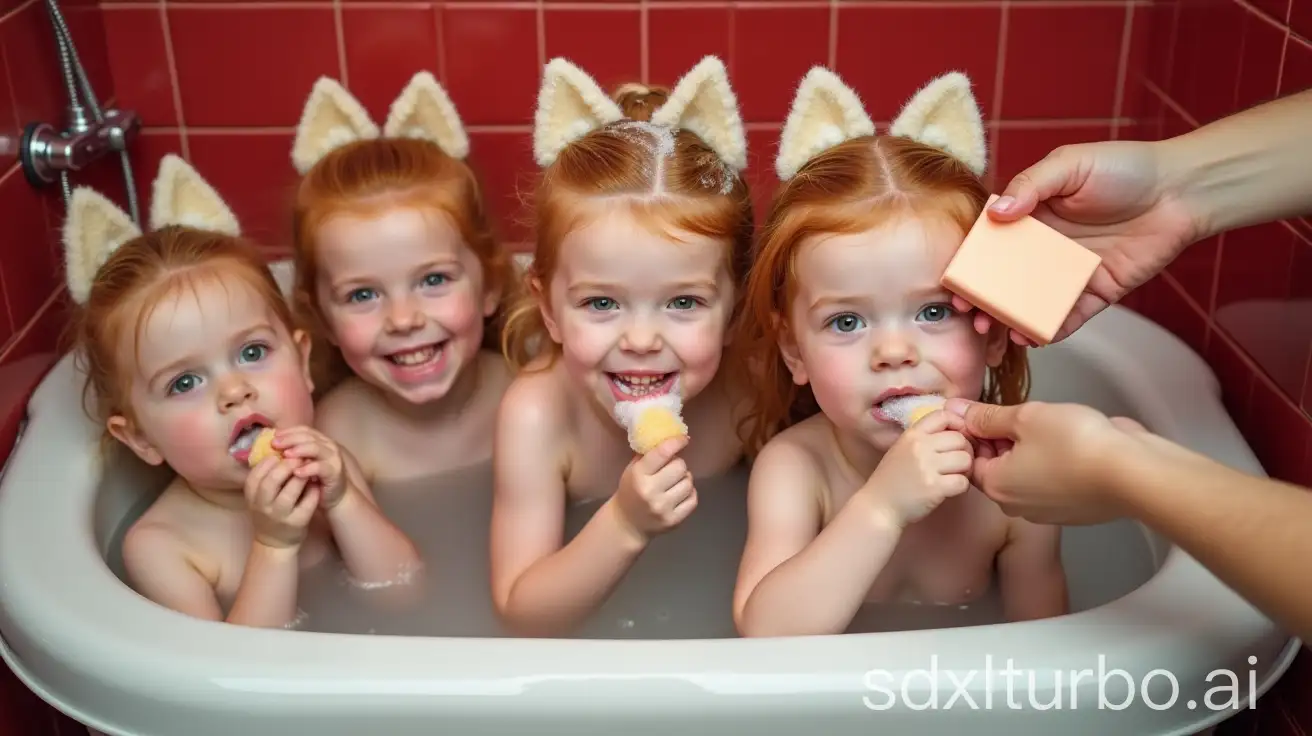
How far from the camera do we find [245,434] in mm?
1366

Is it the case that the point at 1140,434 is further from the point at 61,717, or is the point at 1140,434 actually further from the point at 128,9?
the point at 128,9

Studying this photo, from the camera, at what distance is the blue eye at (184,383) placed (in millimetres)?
1349

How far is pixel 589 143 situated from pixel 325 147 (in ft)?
1.46

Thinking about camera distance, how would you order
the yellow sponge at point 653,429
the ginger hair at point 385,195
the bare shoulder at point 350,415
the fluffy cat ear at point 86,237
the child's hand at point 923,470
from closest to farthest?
1. the child's hand at point 923,470
2. the yellow sponge at point 653,429
3. the fluffy cat ear at point 86,237
4. the ginger hair at point 385,195
5. the bare shoulder at point 350,415

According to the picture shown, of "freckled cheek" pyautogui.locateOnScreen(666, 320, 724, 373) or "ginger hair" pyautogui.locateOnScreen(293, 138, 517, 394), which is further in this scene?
"ginger hair" pyautogui.locateOnScreen(293, 138, 517, 394)

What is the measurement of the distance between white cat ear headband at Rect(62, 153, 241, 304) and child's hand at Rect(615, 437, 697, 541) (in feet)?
2.20

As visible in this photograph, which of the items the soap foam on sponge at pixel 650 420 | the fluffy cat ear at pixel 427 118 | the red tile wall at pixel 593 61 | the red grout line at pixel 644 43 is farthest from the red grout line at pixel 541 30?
the soap foam on sponge at pixel 650 420

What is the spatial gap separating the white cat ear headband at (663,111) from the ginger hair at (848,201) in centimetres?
10

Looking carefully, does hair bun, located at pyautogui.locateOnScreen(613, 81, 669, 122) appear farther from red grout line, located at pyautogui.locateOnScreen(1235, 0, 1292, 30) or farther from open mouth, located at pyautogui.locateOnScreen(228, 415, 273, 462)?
red grout line, located at pyautogui.locateOnScreen(1235, 0, 1292, 30)

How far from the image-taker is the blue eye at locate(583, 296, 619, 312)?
127 centimetres

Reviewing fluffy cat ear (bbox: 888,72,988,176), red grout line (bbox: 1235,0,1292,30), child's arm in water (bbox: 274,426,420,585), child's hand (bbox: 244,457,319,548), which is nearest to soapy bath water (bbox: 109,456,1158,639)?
child's arm in water (bbox: 274,426,420,585)

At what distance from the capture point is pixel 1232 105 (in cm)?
151

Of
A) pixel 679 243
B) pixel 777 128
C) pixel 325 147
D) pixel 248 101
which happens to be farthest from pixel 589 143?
pixel 248 101

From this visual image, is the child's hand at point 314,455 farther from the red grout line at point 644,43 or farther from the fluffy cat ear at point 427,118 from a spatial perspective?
the red grout line at point 644,43
